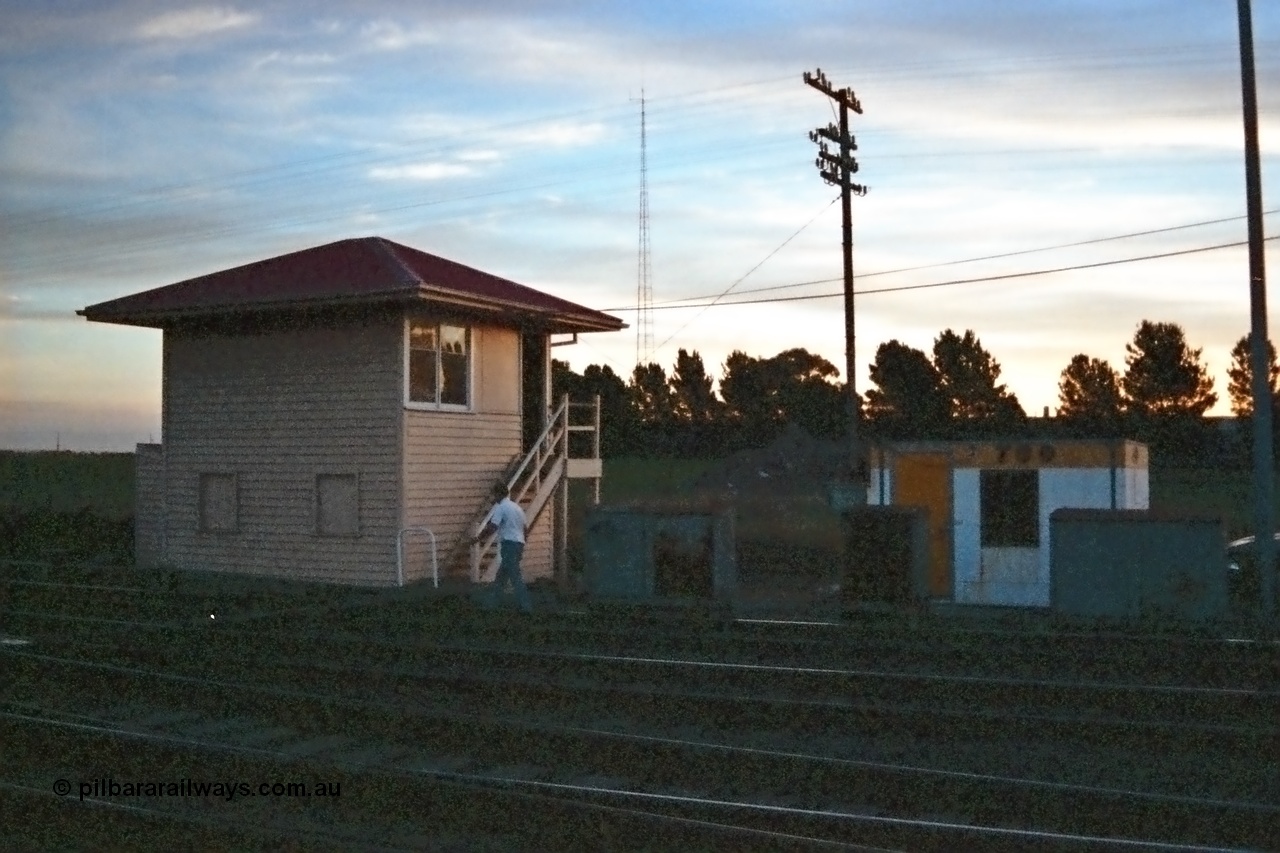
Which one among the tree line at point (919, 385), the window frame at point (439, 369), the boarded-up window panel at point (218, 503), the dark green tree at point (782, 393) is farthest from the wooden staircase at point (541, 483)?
the tree line at point (919, 385)

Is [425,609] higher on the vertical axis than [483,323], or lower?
lower

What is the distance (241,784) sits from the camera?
30.1ft

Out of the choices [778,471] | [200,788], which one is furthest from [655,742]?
[778,471]

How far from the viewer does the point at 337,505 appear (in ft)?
73.4

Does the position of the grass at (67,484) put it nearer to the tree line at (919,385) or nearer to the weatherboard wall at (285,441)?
the weatherboard wall at (285,441)

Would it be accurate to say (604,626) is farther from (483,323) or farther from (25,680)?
(483,323)

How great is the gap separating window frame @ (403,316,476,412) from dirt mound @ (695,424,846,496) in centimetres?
1987

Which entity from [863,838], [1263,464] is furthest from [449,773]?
[1263,464]

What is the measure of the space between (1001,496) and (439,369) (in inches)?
382

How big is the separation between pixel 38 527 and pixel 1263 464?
90.9 feet

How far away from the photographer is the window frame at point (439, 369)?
71.7ft

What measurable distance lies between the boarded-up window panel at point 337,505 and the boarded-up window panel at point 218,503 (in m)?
1.94

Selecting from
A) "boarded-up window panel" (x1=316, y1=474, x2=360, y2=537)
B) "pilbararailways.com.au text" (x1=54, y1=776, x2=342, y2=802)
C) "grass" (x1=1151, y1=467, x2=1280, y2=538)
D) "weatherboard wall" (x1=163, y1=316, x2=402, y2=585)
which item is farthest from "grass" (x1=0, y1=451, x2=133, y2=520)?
"grass" (x1=1151, y1=467, x2=1280, y2=538)

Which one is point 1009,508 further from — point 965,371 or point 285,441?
point 965,371
